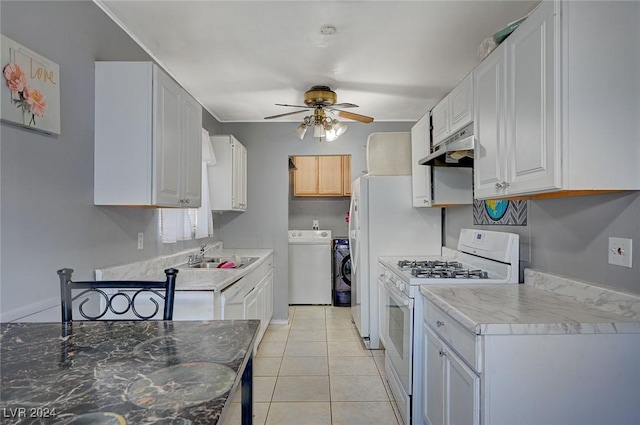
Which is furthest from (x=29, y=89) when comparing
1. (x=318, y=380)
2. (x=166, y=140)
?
(x=318, y=380)

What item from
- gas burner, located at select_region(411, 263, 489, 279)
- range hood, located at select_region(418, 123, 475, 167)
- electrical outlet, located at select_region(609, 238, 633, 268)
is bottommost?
gas burner, located at select_region(411, 263, 489, 279)

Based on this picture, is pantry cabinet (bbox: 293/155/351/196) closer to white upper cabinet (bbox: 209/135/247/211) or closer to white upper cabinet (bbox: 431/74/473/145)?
white upper cabinet (bbox: 209/135/247/211)

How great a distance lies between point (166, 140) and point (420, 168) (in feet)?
6.83

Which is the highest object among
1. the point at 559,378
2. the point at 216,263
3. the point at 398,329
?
the point at 216,263

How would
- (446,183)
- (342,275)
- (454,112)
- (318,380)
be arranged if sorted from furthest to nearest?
1. (342,275)
2. (446,183)
3. (318,380)
4. (454,112)

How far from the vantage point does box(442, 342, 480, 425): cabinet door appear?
1.34 metres

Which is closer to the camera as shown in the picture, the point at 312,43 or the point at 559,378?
the point at 559,378

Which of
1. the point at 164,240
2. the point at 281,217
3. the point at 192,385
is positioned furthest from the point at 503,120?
the point at 281,217

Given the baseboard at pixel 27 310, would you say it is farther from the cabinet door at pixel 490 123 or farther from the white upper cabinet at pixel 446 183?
the white upper cabinet at pixel 446 183

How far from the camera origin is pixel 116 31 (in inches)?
83.4

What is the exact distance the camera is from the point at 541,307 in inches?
60.3

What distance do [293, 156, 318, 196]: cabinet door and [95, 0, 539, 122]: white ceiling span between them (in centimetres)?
229

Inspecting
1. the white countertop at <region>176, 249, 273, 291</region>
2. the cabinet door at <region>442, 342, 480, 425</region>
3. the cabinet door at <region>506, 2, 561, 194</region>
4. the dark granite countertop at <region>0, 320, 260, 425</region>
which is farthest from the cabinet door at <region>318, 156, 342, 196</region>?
the dark granite countertop at <region>0, 320, 260, 425</region>

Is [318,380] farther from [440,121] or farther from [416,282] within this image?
[440,121]
